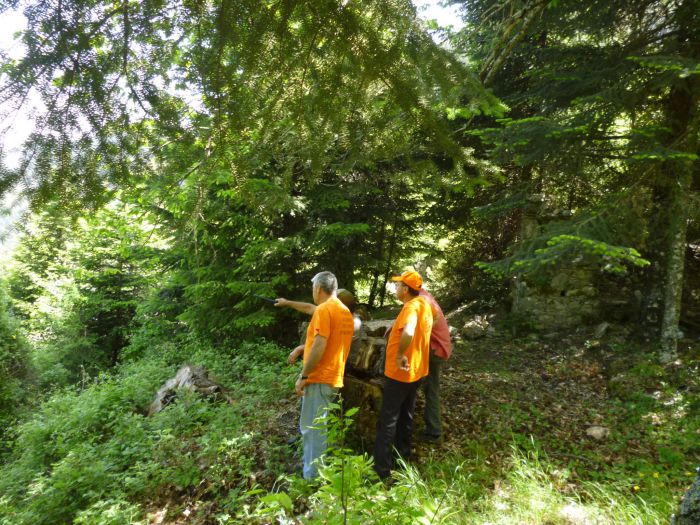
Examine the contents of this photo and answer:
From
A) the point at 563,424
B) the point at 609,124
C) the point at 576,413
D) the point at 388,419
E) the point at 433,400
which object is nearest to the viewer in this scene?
the point at 388,419

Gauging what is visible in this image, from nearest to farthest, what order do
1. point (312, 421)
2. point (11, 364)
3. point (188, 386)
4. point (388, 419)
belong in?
1. point (312, 421)
2. point (388, 419)
3. point (188, 386)
4. point (11, 364)

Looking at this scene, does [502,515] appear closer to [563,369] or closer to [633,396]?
[633,396]

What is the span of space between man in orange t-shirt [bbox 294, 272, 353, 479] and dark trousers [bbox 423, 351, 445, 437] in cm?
128

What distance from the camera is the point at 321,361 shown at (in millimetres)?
3861

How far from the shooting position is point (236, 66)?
2.06 meters

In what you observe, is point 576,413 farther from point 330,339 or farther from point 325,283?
point 325,283

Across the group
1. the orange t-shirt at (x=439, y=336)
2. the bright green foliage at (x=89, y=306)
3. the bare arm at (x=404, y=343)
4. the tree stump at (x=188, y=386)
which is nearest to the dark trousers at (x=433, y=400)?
the orange t-shirt at (x=439, y=336)

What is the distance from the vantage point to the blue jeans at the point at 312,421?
3.72m

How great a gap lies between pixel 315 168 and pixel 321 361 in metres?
2.07

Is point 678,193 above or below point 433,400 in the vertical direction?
above

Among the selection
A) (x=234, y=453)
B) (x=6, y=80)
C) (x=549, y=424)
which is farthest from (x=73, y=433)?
(x=549, y=424)

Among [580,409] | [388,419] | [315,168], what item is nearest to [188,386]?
[388,419]

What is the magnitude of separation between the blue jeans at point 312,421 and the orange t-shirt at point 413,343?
0.63 meters

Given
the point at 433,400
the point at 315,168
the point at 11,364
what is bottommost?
the point at 11,364
